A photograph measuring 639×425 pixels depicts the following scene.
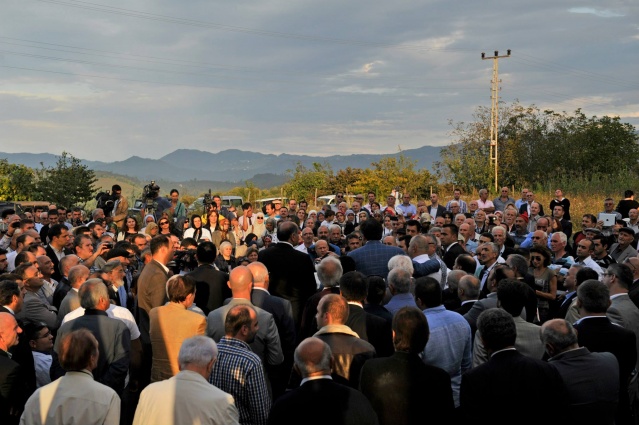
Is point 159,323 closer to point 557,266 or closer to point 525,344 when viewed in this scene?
point 525,344

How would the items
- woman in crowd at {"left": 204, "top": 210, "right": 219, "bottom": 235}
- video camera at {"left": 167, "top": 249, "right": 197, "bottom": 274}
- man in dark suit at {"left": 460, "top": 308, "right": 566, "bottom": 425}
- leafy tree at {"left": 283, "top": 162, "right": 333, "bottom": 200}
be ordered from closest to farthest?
1. man in dark suit at {"left": 460, "top": 308, "right": 566, "bottom": 425}
2. video camera at {"left": 167, "top": 249, "right": 197, "bottom": 274}
3. woman in crowd at {"left": 204, "top": 210, "right": 219, "bottom": 235}
4. leafy tree at {"left": 283, "top": 162, "right": 333, "bottom": 200}

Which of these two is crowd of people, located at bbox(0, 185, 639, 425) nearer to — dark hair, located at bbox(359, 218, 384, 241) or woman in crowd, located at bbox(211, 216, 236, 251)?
dark hair, located at bbox(359, 218, 384, 241)

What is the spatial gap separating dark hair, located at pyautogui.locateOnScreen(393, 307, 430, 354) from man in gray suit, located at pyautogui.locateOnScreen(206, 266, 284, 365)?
56.4 inches

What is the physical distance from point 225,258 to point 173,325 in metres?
3.94

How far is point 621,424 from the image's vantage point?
4977 mm

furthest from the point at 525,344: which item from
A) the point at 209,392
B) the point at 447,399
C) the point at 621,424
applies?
the point at 209,392

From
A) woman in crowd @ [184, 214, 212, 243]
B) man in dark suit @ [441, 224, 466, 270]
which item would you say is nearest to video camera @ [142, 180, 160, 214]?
woman in crowd @ [184, 214, 212, 243]

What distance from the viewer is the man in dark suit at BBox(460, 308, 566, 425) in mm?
4008

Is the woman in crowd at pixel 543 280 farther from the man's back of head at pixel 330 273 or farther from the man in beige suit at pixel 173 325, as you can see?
the man in beige suit at pixel 173 325

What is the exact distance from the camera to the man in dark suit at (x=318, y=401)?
3570mm

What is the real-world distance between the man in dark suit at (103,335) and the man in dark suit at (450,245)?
5012 millimetres

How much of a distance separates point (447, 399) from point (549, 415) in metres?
0.62

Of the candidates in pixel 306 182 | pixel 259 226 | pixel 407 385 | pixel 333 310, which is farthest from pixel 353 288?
pixel 306 182

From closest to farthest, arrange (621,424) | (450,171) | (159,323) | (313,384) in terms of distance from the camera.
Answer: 1. (313,384)
2. (621,424)
3. (159,323)
4. (450,171)
